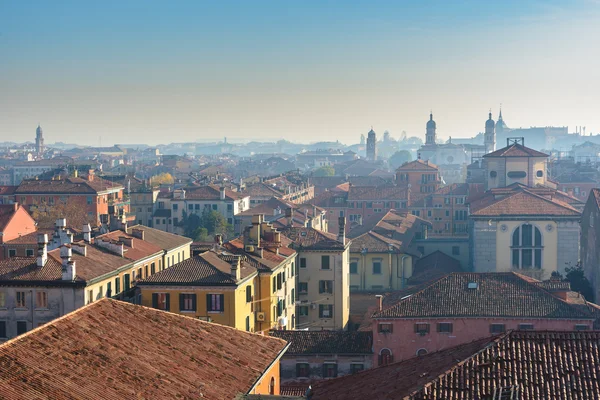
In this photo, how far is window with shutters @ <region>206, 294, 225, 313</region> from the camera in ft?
106

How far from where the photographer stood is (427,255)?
2239 inches

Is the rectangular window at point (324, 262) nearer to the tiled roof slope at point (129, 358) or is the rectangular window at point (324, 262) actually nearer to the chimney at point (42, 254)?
the chimney at point (42, 254)

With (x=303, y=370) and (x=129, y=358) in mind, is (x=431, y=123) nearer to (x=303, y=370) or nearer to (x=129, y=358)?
(x=303, y=370)

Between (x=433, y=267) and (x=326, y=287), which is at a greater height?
(x=326, y=287)

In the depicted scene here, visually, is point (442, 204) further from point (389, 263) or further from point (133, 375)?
point (133, 375)

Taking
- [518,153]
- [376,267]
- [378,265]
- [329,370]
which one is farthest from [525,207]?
[329,370]

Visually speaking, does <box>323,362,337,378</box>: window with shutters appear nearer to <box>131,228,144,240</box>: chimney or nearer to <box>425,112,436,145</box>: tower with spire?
<box>131,228,144,240</box>: chimney

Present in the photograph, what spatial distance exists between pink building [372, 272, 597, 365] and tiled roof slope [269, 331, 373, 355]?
73cm

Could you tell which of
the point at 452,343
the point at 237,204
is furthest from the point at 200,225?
the point at 452,343

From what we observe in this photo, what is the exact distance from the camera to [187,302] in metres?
32.7

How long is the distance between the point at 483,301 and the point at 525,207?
1903 cm

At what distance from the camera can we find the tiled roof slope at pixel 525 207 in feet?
168

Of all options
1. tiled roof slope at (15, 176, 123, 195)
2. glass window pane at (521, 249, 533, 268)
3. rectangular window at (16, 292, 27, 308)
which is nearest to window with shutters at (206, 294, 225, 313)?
rectangular window at (16, 292, 27, 308)

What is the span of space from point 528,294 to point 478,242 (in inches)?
692
